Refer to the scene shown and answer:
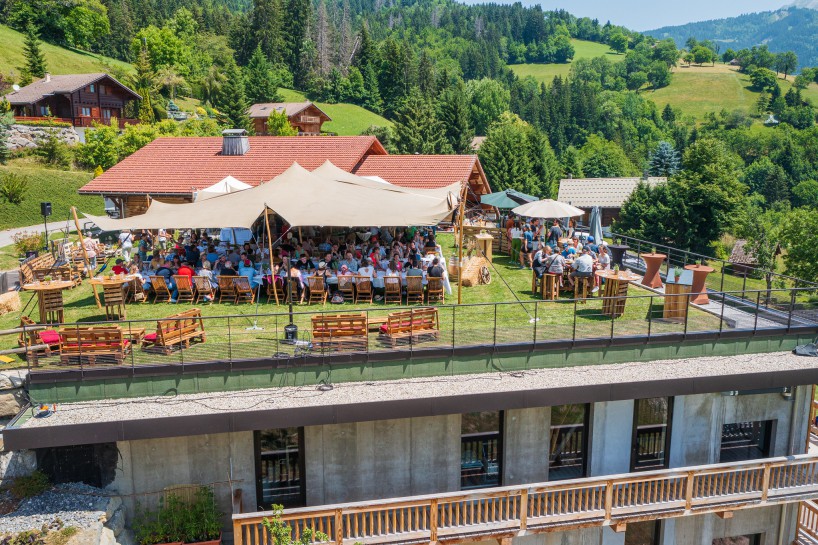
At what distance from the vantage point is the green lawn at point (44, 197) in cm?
3788

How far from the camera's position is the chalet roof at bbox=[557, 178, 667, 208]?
192 ft

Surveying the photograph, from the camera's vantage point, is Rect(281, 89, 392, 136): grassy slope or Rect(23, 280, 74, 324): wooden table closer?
Rect(23, 280, 74, 324): wooden table

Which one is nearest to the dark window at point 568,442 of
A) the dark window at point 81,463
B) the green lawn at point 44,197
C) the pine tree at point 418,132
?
the dark window at point 81,463

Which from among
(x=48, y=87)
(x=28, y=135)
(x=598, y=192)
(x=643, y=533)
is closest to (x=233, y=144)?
(x=643, y=533)

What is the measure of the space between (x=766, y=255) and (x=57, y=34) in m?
86.7

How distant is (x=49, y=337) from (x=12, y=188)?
32449 mm

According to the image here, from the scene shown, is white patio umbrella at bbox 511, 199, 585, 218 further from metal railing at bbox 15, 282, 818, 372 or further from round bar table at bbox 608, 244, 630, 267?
metal railing at bbox 15, 282, 818, 372

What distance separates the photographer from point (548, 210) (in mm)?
18750

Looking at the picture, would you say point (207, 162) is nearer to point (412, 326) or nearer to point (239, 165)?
point (239, 165)

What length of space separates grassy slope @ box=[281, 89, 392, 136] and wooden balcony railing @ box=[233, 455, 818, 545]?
3098 inches

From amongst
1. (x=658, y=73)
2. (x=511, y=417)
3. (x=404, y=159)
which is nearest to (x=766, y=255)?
(x=404, y=159)

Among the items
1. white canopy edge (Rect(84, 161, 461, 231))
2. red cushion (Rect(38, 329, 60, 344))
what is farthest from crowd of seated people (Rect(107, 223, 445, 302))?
red cushion (Rect(38, 329, 60, 344))

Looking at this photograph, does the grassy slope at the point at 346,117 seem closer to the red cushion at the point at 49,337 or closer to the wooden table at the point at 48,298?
the wooden table at the point at 48,298

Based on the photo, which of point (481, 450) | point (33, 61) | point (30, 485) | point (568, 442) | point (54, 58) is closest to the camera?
point (30, 485)
